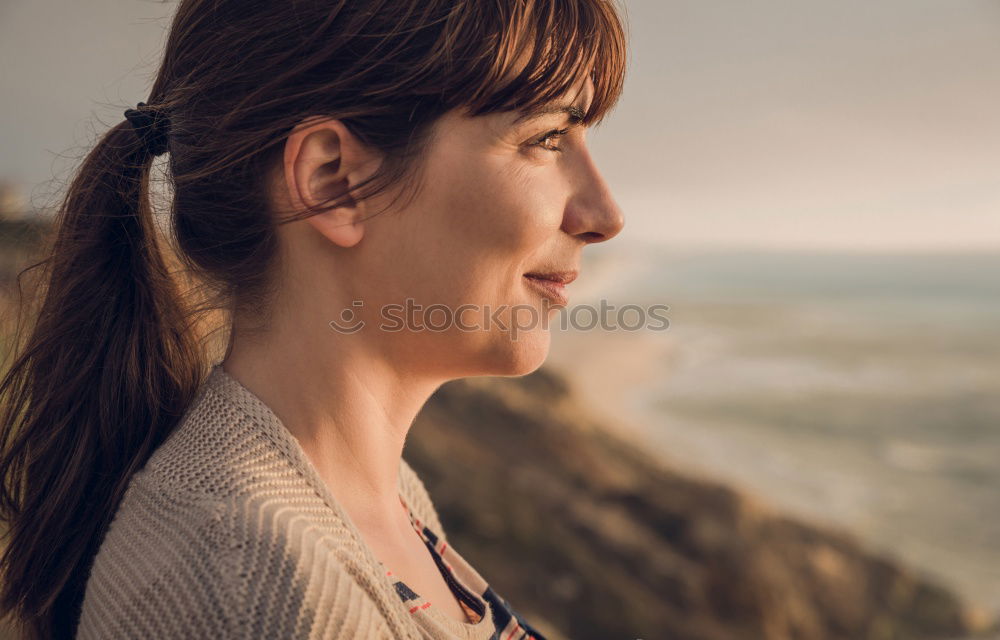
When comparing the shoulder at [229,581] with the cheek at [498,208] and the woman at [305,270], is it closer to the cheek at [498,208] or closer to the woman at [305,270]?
the woman at [305,270]

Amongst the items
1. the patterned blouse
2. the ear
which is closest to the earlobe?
the ear

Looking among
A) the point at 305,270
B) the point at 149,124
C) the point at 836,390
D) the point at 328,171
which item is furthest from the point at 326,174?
the point at 836,390

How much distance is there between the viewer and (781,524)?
638cm

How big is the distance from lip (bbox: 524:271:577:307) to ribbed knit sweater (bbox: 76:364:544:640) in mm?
508

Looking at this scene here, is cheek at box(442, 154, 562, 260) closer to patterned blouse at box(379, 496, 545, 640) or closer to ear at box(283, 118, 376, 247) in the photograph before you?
ear at box(283, 118, 376, 247)

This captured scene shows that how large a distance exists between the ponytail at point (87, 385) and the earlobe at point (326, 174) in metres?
0.33

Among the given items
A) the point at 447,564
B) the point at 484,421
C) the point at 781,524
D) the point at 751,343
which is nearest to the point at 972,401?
the point at 751,343

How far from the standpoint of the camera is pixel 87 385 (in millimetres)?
1361

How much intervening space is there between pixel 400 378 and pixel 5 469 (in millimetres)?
734

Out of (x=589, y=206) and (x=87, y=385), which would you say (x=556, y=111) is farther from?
(x=87, y=385)

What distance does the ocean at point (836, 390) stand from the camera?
9617 mm

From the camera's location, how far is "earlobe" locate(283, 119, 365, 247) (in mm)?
1248

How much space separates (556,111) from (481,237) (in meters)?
0.26

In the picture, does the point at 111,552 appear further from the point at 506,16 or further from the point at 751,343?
the point at 751,343
